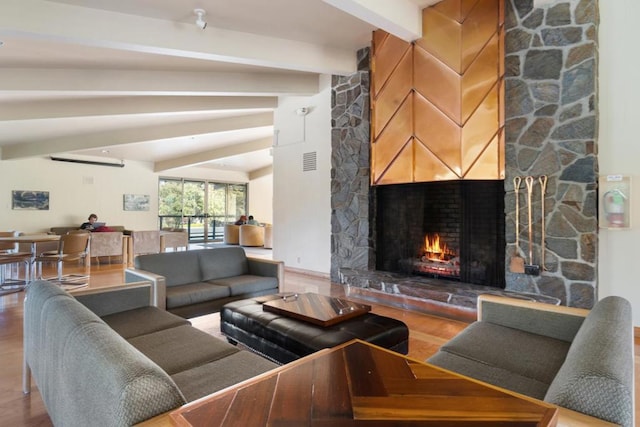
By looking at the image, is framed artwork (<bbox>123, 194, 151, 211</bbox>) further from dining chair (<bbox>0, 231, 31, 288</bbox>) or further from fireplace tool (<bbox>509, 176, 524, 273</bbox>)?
fireplace tool (<bbox>509, 176, 524, 273</bbox>)

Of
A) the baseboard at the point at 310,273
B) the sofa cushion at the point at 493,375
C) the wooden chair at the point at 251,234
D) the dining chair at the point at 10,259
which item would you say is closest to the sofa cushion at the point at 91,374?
the sofa cushion at the point at 493,375

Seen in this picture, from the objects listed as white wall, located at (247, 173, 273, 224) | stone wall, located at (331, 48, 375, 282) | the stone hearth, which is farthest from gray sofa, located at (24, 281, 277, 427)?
white wall, located at (247, 173, 273, 224)

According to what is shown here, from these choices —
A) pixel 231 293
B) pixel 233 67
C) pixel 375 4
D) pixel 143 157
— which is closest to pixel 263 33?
pixel 233 67

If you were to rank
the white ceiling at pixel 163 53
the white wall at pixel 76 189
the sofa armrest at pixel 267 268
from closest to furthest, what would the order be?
the white ceiling at pixel 163 53 < the sofa armrest at pixel 267 268 < the white wall at pixel 76 189

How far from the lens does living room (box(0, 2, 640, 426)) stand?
133 inches

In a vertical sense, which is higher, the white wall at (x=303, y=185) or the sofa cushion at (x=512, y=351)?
the white wall at (x=303, y=185)

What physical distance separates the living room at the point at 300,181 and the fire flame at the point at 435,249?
5.20ft

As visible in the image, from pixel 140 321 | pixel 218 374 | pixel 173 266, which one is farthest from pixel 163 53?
pixel 218 374

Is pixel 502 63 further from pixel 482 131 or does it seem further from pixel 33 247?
pixel 33 247

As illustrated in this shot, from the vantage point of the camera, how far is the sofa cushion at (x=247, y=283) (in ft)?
12.4

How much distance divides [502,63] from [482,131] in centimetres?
77

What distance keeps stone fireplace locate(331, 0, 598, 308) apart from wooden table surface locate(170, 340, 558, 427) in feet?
9.65

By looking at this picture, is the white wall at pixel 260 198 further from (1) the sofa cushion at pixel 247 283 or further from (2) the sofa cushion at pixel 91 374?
(2) the sofa cushion at pixel 91 374

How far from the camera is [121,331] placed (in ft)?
7.41
